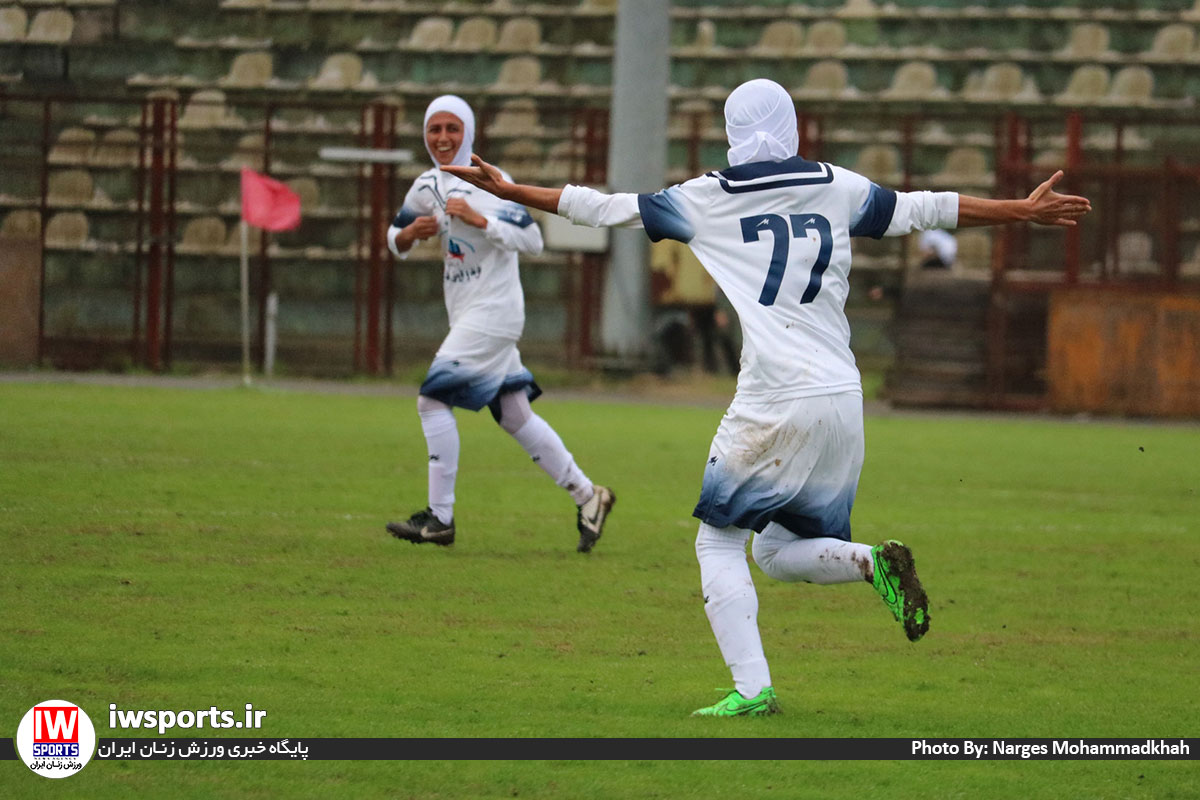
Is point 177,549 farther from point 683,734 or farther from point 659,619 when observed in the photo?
point 683,734

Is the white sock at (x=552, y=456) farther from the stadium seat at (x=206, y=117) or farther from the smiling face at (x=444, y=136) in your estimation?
the stadium seat at (x=206, y=117)

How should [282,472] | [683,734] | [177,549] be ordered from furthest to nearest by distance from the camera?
[282,472], [177,549], [683,734]

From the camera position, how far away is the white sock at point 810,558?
20.4ft

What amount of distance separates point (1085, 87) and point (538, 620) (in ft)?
70.3

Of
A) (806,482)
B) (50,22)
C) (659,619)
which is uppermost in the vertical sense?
(50,22)

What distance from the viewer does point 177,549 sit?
30.4ft

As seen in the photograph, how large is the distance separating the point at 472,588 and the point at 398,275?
60.3ft

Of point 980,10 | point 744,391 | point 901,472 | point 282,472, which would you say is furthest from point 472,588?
point 980,10

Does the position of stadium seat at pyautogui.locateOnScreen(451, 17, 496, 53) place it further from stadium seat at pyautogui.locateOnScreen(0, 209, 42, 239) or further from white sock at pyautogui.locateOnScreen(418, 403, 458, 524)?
white sock at pyautogui.locateOnScreen(418, 403, 458, 524)

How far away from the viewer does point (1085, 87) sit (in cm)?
2728

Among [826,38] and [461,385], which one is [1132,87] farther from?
[461,385]

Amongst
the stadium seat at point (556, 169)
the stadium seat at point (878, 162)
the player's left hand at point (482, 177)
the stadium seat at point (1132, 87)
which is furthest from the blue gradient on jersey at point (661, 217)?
the stadium seat at point (1132, 87)

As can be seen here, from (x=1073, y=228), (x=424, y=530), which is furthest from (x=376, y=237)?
(x=424, y=530)

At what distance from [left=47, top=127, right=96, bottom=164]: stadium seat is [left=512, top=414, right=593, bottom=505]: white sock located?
17.0m
